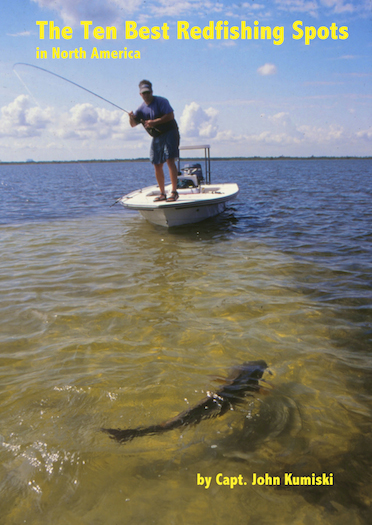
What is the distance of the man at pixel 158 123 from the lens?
707cm

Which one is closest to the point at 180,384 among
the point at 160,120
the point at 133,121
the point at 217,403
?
the point at 217,403

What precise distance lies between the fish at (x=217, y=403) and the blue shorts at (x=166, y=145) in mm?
5591

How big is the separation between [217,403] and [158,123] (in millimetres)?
6162

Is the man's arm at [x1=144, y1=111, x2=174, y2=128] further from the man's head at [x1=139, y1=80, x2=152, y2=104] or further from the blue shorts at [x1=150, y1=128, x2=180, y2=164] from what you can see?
the man's head at [x1=139, y1=80, x2=152, y2=104]

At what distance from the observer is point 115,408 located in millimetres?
2623

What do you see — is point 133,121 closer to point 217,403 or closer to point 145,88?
point 145,88

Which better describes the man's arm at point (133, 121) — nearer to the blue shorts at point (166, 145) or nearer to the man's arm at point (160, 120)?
the man's arm at point (160, 120)

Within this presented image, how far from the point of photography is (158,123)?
7188 millimetres

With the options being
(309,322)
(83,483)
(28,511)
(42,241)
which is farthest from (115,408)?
(42,241)

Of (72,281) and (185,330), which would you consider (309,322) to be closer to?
(185,330)

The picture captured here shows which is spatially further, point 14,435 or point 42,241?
point 42,241

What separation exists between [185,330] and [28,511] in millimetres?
2232

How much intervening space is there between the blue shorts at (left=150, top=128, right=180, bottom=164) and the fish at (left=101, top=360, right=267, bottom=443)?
18.3 ft

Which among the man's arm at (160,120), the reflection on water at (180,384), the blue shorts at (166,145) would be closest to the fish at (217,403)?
the reflection on water at (180,384)
